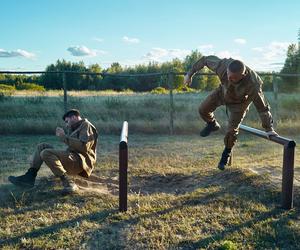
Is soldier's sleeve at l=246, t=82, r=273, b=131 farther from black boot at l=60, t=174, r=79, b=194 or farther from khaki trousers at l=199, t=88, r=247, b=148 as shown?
black boot at l=60, t=174, r=79, b=194

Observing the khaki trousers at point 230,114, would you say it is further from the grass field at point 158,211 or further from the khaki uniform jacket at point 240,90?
the grass field at point 158,211

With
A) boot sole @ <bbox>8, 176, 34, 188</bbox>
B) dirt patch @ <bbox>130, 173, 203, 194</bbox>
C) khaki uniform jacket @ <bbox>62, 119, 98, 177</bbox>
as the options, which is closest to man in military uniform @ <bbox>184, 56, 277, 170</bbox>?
dirt patch @ <bbox>130, 173, 203, 194</bbox>

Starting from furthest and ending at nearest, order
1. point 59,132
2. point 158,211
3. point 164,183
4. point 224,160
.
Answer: point 164,183 < point 224,160 < point 59,132 < point 158,211

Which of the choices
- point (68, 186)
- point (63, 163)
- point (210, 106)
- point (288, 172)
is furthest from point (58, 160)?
point (288, 172)

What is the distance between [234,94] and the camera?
5156mm

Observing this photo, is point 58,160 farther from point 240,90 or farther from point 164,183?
point 240,90

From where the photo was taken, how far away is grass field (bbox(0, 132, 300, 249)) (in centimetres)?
373

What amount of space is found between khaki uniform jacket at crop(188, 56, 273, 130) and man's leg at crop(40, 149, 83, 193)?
194cm

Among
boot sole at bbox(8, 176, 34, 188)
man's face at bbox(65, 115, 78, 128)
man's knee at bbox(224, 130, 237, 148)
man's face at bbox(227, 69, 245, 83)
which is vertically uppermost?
man's face at bbox(227, 69, 245, 83)

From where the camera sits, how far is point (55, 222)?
4.17 metres

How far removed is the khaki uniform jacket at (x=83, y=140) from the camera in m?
5.13

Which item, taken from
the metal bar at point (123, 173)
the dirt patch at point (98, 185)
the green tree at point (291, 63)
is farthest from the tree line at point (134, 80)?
the metal bar at point (123, 173)

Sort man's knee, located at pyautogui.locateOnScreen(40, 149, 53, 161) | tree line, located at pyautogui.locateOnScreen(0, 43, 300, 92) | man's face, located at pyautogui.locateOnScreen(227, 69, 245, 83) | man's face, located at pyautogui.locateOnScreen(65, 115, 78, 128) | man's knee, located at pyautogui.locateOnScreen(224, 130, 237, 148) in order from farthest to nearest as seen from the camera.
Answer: tree line, located at pyautogui.locateOnScreen(0, 43, 300, 92)
man's knee, located at pyautogui.locateOnScreen(224, 130, 237, 148)
man's face, located at pyautogui.locateOnScreen(65, 115, 78, 128)
man's knee, located at pyautogui.locateOnScreen(40, 149, 53, 161)
man's face, located at pyautogui.locateOnScreen(227, 69, 245, 83)

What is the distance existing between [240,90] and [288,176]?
1.20 m
